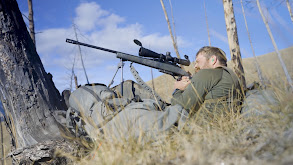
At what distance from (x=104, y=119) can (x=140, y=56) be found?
201cm

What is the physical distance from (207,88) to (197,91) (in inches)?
6.7

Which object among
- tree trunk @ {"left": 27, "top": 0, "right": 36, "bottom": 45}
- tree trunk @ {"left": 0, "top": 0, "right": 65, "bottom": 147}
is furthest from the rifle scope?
tree trunk @ {"left": 27, "top": 0, "right": 36, "bottom": 45}

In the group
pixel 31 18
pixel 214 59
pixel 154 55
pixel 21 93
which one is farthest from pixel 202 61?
pixel 31 18

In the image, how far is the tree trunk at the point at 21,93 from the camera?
11.4 ft

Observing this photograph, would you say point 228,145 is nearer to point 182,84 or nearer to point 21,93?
point 182,84

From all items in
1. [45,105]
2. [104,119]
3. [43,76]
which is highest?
[43,76]

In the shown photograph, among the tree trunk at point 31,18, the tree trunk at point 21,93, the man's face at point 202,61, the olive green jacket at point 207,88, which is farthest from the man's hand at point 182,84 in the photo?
the tree trunk at point 31,18

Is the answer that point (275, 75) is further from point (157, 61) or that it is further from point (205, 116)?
point (157, 61)

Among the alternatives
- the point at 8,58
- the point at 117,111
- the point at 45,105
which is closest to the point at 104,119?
the point at 117,111

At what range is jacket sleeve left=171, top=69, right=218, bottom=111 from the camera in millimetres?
3006

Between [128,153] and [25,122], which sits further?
[25,122]

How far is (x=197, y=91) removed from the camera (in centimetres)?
306

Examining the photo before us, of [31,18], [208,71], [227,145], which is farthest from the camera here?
[31,18]

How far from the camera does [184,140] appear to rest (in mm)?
2051
